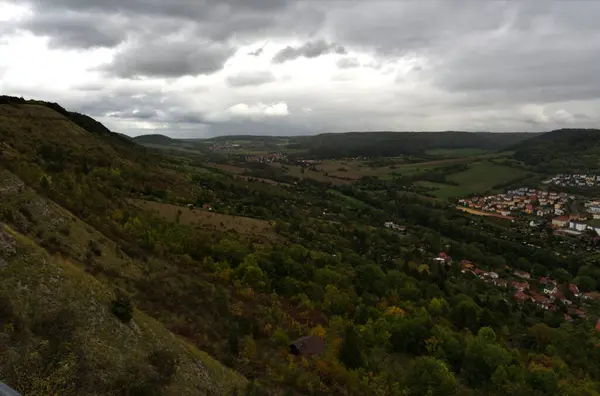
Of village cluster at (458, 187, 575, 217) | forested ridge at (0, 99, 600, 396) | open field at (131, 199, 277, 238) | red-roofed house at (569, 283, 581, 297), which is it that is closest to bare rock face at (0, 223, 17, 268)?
forested ridge at (0, 99, 600, 396)

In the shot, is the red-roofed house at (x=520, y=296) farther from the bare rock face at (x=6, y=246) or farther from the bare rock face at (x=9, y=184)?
the bare rock face at (x=6, y=246)

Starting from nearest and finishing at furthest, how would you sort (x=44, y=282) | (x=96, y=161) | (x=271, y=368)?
(x=44, y=282) → (x=271, y=368) → (x=96, y=161)

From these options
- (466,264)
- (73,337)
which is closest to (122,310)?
(73,337)

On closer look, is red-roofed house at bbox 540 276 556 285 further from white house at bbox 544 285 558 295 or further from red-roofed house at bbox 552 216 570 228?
red-roofed house at bbox 552 216 570 228

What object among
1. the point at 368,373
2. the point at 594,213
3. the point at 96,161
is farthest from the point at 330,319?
the point at 594,213

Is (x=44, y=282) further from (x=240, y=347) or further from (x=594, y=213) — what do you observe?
(x=594, y=213)

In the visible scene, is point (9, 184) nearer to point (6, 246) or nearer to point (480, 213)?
point (6, 246)
